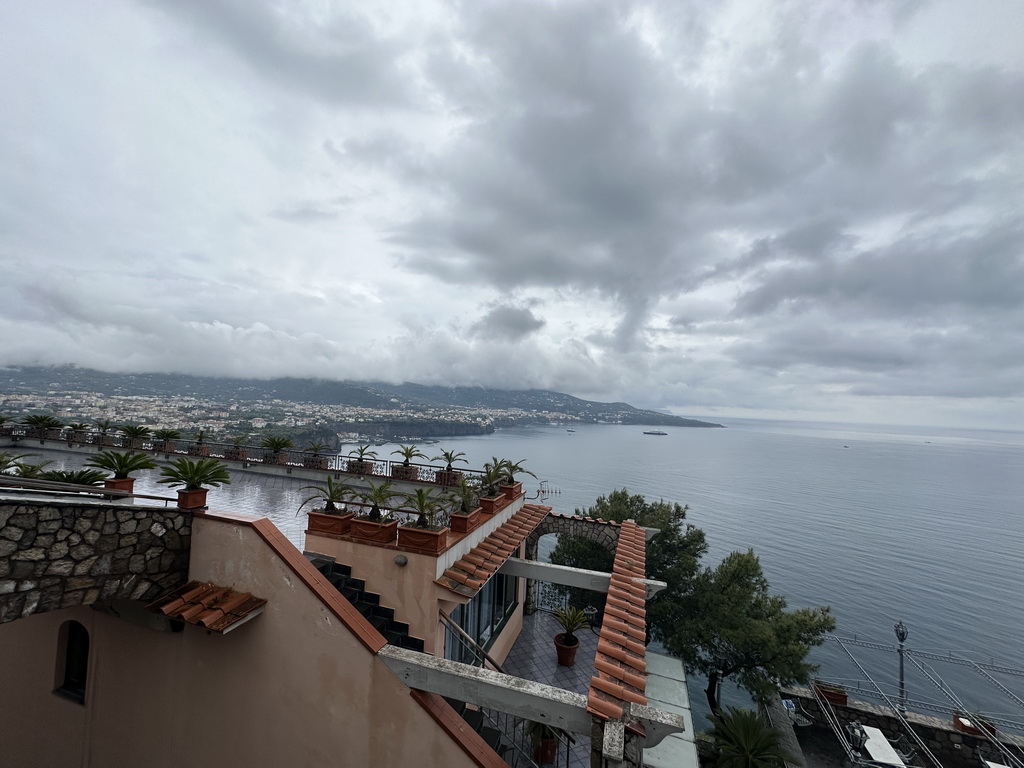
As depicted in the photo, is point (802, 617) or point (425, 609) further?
point (802, 617)

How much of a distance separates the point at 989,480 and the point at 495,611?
592ft

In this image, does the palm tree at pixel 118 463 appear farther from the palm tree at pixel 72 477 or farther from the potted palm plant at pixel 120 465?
the palm tree at pixel 72 477

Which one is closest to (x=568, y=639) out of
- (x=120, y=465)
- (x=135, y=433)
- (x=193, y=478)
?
(x=193, y=478)

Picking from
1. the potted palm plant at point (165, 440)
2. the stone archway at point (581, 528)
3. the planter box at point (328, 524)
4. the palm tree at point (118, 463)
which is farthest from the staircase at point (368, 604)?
the potted palm plant at point (165, 440)

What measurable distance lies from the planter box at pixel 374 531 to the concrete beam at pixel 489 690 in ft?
5.61

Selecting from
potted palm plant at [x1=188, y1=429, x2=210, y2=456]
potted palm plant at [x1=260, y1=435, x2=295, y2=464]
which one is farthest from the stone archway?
potted palm plant at [x1=188, y1=429, x2=210, y2=456]

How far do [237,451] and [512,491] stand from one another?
10286 mm

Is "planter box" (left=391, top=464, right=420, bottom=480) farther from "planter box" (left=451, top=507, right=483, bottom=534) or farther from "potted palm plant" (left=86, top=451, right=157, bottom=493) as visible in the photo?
"potted palm plant" (left=86, top=451, right=157, bottom=493)

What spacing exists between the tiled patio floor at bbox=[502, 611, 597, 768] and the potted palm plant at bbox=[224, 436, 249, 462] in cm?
1086

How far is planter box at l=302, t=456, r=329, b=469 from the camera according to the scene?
45.4ft

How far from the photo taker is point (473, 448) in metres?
118

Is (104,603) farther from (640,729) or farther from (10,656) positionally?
(640,729)

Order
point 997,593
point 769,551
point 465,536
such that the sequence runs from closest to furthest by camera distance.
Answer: point 465,536 < point 997,593 < point 769,551

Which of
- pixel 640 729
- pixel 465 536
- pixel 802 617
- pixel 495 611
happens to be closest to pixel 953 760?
pixel 802 617
